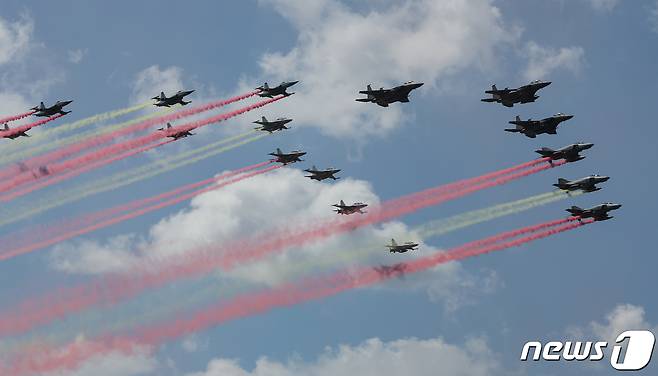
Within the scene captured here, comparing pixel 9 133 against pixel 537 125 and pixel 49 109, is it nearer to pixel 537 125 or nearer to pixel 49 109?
pixel 49 109

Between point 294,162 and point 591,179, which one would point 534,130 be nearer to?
point 591,179

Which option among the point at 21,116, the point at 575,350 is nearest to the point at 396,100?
the point at 575,350

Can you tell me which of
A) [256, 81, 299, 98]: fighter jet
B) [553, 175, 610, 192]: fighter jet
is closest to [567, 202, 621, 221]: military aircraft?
[553, 175, 610, 192]: fighter jet

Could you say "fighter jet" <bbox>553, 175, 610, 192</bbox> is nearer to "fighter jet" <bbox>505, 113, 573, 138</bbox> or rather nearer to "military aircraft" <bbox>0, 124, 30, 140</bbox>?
"fighter jet" <bbox>505, 113, 573, 138</bbox>

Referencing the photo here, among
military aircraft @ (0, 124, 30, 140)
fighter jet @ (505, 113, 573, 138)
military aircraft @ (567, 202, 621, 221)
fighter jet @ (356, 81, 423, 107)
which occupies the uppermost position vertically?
military aircraft @ (0, 124, 30, 140)

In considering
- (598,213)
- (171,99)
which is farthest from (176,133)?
(598,213)

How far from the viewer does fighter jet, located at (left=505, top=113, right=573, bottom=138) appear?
469 ft

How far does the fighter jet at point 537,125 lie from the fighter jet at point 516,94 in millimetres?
2959

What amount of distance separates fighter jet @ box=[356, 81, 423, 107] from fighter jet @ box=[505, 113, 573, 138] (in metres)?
15.1

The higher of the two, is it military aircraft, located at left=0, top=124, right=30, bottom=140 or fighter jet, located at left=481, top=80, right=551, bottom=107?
military aircraft, located at left=0, top=124, right=30, bottom=140

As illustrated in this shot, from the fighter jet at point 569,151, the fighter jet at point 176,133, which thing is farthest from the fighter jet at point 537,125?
the fighter jet at point 176,133

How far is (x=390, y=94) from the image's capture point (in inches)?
5571

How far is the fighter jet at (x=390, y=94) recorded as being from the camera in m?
141

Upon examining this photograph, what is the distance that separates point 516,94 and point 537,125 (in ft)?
18.9
